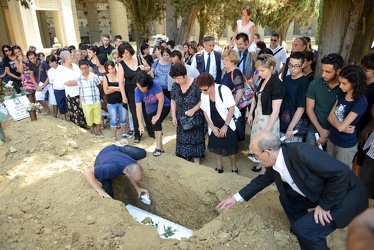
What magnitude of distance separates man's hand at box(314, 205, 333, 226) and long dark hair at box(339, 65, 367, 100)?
4.56 feet

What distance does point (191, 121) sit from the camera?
187 inches

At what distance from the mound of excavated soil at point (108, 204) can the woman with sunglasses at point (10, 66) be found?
3.31 meters

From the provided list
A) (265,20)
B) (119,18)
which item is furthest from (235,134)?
(119,18)

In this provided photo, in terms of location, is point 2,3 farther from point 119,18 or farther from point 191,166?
point 191,166

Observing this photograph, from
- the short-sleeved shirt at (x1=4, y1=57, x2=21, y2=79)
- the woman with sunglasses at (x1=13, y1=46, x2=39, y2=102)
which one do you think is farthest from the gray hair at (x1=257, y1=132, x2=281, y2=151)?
the short-sleeved shirt at (x1=4, y1=57, x2=21, y2=79)

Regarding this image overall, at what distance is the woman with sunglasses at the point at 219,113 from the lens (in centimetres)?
416

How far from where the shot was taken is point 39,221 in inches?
137

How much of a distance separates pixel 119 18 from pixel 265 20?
35.4ft

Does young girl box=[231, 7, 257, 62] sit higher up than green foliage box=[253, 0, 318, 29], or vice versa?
green foliage box=[253, 0, 318, 29]

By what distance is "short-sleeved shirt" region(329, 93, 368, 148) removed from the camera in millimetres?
3270

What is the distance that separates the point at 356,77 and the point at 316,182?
1349 millimetres

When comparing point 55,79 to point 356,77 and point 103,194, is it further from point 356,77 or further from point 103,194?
point 356,77

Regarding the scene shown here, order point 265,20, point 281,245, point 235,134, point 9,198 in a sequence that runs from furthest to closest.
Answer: point 265,20
point 235,134
point 9,198
point 281,245

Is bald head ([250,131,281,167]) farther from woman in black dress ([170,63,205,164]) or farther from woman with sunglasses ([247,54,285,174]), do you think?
woman in black dress ([170,63,205,164])
